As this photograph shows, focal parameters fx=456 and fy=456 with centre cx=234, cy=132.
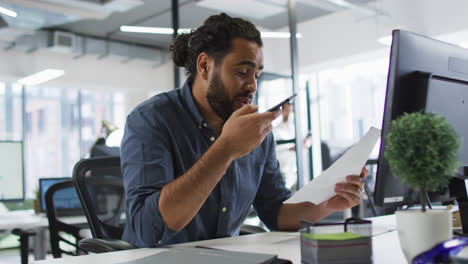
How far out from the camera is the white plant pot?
26.9 inches

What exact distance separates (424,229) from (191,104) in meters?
0.89

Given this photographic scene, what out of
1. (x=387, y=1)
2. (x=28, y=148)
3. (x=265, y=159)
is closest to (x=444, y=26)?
(x=387, y=1)

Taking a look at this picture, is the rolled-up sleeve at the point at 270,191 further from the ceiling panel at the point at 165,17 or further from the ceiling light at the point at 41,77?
the ceiling light at the point at 41,77

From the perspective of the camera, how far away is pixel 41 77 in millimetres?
7152

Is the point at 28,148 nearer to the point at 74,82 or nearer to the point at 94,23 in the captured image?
the point at 74,82

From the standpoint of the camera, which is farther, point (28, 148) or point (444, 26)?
point (28, 148)

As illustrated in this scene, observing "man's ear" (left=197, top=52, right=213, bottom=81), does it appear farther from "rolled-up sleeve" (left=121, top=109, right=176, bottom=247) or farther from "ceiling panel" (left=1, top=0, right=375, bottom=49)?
"ceiling panel" (left=1, top=0, right=375, bottom=49)

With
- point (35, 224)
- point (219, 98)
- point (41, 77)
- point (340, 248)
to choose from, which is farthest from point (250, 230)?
point (41, 77)

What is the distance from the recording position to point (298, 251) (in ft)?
3.22

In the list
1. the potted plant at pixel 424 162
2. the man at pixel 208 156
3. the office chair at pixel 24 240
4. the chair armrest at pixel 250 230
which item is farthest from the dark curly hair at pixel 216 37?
the office chair at pixel 24 240

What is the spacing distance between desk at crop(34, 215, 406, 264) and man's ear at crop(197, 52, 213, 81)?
548 millimetres

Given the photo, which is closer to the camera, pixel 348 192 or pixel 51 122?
pixel 348 192

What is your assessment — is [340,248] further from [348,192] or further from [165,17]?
[165,17]

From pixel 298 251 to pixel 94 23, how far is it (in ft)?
21.7
